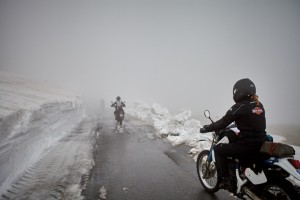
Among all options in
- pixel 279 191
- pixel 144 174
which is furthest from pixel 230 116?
pixel 144 174

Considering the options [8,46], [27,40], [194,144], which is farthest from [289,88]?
[27,40]

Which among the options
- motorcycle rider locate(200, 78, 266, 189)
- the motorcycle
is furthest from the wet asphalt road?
motorcycle rider locate(200, 78, 266, 189)

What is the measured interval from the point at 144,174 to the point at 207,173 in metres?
1.88

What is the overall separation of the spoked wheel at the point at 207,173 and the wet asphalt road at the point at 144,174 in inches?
6.1

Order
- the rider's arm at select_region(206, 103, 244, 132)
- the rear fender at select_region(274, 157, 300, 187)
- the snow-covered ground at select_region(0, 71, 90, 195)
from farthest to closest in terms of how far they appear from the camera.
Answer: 1. the snow-covered ground at select_region(0, 71, 90, 195)
2. the rider's arm at select_region(206, 103, 244, 132)
3. the rear fender at select_region(274, 157, 300, 187)

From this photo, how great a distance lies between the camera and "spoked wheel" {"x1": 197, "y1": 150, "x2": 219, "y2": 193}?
485cm

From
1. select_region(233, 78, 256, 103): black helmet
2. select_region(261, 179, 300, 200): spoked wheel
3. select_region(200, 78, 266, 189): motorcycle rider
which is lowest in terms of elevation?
select_region(261, 179, 300, 200): spoked wheel

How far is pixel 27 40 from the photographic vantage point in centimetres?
16262

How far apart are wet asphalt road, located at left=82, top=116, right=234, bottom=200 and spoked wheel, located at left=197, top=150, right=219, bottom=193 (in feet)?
0.51

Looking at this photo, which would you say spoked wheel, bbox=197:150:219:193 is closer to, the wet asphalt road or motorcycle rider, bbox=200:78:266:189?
the wet asphalt road

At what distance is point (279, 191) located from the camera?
3238mm

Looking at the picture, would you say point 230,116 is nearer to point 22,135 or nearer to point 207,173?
point 207,173

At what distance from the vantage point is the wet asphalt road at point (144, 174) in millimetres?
4695

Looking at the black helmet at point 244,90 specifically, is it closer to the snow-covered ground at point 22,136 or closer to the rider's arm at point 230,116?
the rider's arm at point 230,116
